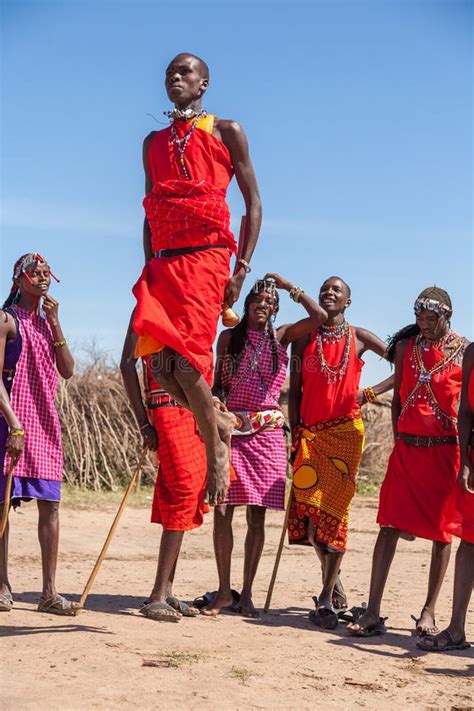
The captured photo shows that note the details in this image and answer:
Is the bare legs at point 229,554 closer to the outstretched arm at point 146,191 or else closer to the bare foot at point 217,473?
the bare foot at point 217,473

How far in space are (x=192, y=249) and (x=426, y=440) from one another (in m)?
2.37

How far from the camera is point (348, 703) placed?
5.41 meters

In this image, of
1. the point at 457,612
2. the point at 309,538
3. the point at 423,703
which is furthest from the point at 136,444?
the point at 423,703

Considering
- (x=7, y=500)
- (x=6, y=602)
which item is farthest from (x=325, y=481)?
(x=6, y=602)

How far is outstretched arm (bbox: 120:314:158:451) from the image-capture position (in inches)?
261

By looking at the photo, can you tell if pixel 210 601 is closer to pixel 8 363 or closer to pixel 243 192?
pixel 8 363

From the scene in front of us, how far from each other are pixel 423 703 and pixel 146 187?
3383mm

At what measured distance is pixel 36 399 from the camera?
7.45m

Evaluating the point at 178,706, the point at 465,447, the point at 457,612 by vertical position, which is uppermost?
the point at 465,447

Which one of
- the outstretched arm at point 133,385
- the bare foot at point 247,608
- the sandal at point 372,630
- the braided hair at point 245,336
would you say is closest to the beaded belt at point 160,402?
the outstretched arm at point 133,385

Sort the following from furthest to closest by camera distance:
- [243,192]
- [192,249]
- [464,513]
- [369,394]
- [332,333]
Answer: [369,394] → [332,333] → [464,513] → [243,192] → [192,249]

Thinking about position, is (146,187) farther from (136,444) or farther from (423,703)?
(136,444)

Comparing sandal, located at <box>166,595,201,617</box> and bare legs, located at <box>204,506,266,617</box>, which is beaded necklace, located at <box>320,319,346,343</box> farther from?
sandal, located at <box>166,595,201,617</box>

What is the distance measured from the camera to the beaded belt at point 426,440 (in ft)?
24.3
